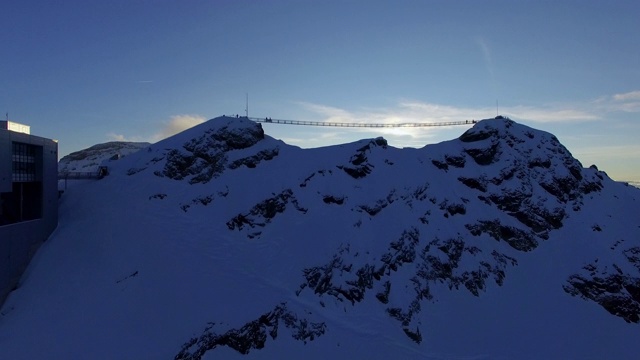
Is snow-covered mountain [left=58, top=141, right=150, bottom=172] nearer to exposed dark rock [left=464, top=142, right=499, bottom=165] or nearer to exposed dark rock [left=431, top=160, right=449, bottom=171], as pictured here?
exposed dark rock [left=431, top=160, right=449, bottom=171]

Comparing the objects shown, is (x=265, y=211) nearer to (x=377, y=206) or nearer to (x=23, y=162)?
(x=377, y=206)

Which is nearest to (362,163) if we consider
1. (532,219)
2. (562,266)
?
(532,219)

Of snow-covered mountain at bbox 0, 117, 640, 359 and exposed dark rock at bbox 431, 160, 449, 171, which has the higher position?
exposed dark rock at bbox 431, 160, 449, 171

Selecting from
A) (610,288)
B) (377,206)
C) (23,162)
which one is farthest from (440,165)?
(23,162)

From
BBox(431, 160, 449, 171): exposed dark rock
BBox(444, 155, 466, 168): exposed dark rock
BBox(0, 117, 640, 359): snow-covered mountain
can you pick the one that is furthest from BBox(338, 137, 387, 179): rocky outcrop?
BBox(444, 155, 466, 168): exposed dark rock

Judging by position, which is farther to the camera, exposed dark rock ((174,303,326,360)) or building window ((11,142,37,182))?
building window ((11,142,37,182))

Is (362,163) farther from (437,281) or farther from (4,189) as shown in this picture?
(4,189)

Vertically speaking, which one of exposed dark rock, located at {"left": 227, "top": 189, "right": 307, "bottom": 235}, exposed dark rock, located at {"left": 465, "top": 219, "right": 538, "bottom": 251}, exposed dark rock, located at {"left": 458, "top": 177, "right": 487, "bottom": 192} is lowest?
exposed dark rock, located at {"left": 465, "top": 219, "right": 538, "bottom": 251}

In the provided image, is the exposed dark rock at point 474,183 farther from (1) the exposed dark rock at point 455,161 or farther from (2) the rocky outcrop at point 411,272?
(2) the rocky outcrop at point 411,272
